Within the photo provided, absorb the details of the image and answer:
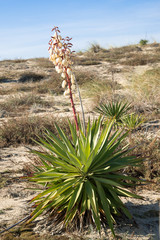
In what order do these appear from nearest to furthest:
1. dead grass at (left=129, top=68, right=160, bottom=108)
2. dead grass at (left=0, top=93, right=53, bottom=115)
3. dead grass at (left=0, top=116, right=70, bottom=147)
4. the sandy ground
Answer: the sandy ground
dead grass at (left=0, top=116, right=70, bottom=147)
dead grass at (left=129, top=68, right=160, bottom=108)
dead grass at (left=0, top=93, right=53, bottom=115)

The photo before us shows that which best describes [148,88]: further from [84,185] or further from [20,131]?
[84,185]

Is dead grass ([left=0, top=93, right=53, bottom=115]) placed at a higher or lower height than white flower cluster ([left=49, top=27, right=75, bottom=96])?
lower

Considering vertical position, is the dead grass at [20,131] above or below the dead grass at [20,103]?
below

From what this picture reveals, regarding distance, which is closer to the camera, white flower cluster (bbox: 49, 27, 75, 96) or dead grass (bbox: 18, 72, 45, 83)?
white flower cluster (bbox: 49, 27, 75, 96)

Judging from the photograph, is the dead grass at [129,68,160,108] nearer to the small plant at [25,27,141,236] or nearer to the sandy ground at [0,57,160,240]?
the sandy ground at [0,57,160,240]

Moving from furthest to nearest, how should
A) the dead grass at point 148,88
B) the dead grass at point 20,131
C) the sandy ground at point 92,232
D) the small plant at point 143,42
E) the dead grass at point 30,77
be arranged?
the small plant at point 143,42 < the dead grass at point 30,77 < the dead grass at point 148,88 < the dead grass at point 20,131 < the sandy ground at point 92,232

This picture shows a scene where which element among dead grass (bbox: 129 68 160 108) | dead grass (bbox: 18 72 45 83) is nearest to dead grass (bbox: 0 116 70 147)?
Result: dead grass (bbox: 129 68 160 108)

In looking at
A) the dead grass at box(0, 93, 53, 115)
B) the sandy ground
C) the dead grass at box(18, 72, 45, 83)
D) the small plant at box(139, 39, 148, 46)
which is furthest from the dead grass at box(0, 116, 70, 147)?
→ the small plant at box(139, 39, 148, 46)

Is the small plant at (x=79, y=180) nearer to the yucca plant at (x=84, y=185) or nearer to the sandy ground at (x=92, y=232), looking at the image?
the yucca plant at (x=84, y=185)

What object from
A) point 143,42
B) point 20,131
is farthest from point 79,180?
point 143,42

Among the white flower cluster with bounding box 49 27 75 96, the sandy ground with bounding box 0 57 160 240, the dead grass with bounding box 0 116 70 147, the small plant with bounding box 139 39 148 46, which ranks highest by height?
the small plant with bounding box 139 39 148 46

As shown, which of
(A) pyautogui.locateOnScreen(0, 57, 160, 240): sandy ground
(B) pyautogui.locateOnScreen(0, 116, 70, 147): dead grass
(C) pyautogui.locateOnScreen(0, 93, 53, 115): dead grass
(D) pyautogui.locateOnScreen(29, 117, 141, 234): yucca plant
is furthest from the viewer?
(C) pyautogui.locateOnScreen(0, 93, 53, 115): dead grass

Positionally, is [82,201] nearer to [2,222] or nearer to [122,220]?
[122,220]

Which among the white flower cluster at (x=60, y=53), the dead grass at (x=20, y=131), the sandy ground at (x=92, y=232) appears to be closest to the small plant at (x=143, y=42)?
the dead grass at (x=20, y=131)
